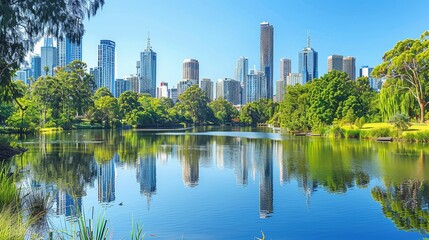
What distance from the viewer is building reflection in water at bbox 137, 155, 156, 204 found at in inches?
692

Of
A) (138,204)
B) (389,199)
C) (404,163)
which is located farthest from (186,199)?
(404,163)

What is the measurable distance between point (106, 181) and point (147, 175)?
2.84 metres

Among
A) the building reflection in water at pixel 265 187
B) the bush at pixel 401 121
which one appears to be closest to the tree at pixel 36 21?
the building reflection in water at pixel 265 187

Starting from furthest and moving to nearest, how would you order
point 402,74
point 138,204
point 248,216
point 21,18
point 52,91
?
point 52,91 → point 402,74 → point 21,18 → point 138,204 → point 248,216

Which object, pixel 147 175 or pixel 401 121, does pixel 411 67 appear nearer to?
pixel 401 121

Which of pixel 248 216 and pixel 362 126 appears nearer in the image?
pixel 248 216

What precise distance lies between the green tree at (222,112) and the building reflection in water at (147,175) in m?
115

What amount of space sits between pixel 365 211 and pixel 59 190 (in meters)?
11.4

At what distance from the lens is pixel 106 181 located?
1988 cm

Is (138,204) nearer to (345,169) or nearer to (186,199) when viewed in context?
(186,199)

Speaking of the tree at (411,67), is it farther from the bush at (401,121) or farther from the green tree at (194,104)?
the green tree at (194,104)

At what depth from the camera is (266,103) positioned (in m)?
152

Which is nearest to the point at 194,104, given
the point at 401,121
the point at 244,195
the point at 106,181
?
the point at 401,121

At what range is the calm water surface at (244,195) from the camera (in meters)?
11.9
